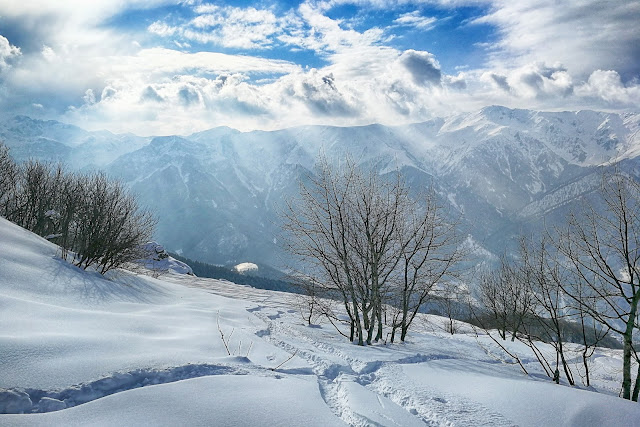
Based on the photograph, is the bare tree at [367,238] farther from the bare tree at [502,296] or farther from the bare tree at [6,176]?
the bare tree at [6,176]

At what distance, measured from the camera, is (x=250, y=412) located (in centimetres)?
421

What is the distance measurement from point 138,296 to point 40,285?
485 centimetres

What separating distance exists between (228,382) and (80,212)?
1755cm

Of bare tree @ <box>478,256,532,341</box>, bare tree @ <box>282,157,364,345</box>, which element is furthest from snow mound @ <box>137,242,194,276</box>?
bare tree @ <box>282,157,364,345</box>

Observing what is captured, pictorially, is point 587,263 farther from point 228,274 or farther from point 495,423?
point 228,274

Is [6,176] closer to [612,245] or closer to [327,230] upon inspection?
[327,230]

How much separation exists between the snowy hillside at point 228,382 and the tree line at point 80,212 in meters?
7.53

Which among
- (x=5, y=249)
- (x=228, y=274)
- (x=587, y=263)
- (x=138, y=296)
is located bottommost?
(x=228, y=274)

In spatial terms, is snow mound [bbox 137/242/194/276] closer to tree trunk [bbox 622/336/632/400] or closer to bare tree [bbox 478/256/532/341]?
bare tree [bbox 478/256/532/341]

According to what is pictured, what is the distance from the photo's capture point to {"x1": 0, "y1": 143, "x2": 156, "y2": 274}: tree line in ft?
53.8

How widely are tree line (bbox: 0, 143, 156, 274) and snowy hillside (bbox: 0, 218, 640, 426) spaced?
7531 mm

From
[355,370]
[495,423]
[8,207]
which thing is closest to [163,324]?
[355,370]

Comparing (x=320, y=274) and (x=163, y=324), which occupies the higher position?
(x=320, y=274)

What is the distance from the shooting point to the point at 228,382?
198 inches
